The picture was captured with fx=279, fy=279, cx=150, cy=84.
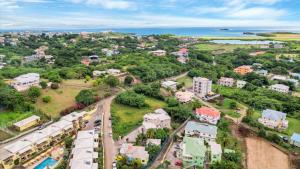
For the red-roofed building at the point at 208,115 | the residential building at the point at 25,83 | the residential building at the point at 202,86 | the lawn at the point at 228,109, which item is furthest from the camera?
the residential building at the point at 202,86

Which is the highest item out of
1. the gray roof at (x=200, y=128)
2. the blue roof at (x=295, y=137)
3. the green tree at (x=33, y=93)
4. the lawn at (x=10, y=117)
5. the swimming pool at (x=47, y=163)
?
the green tree at (x=33, y=93)

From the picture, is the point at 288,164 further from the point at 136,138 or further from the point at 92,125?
the point at 92,125

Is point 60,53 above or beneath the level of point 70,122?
above

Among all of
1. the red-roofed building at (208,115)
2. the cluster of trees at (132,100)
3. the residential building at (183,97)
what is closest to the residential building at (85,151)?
the cluster of trees at (132,100)

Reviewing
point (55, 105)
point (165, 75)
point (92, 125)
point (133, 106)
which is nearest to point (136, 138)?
point (92, 125)

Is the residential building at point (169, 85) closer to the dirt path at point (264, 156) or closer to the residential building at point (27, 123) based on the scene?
the dirt path at point (264, 156)

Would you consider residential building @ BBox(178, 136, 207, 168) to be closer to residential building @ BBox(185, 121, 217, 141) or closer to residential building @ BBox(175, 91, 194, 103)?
residential building @ BBox(185, 121, 217, 141)

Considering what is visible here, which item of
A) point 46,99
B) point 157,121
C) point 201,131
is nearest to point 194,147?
point 201,131
